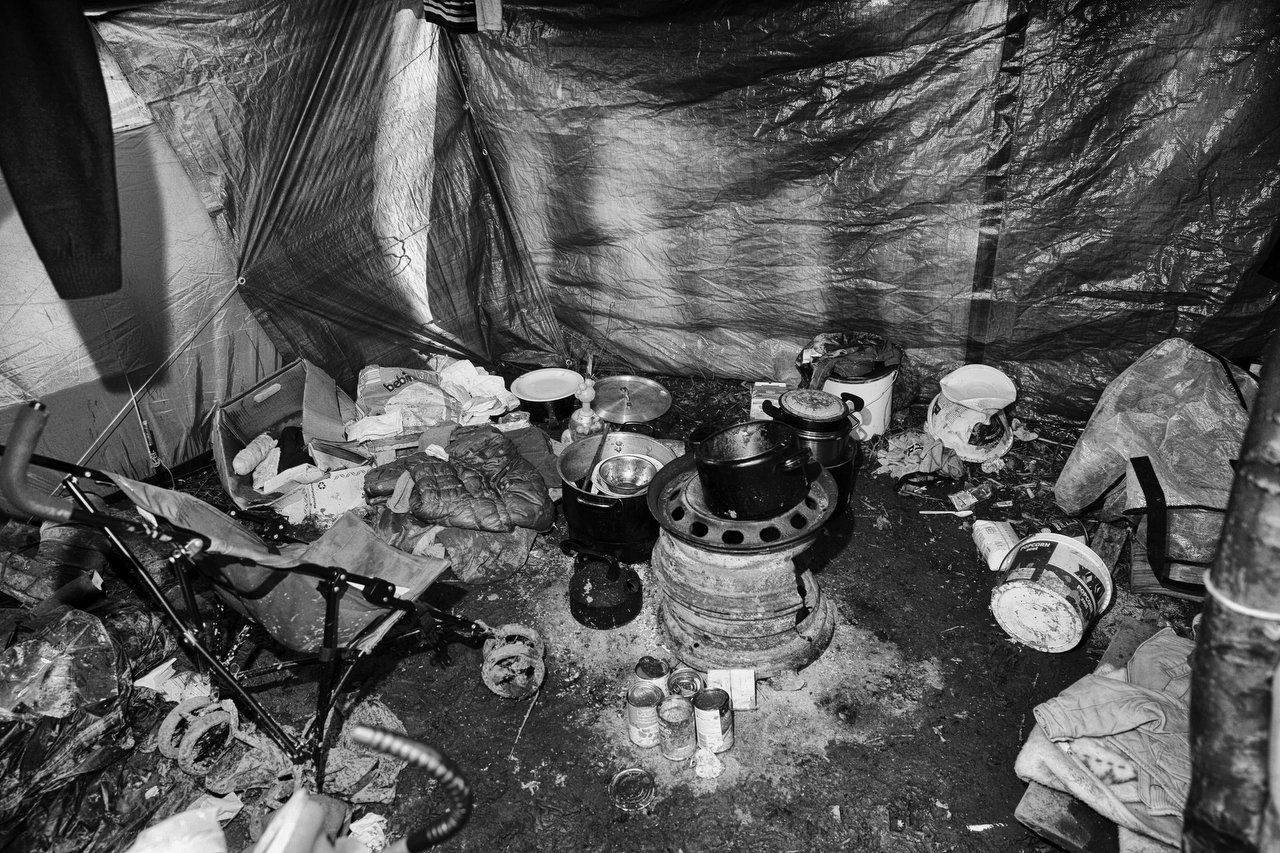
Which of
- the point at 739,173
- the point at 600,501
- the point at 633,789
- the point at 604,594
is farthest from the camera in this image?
the point at 739,173

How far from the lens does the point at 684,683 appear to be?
4.37m

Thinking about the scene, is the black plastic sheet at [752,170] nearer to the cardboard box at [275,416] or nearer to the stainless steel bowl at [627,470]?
the cardboard box at [275,416]

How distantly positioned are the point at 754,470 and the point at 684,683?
4.13ft

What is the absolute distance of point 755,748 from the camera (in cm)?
418

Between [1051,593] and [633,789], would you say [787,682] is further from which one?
[1051,593]

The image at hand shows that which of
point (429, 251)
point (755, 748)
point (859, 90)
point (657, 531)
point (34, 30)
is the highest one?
point (34, 30)

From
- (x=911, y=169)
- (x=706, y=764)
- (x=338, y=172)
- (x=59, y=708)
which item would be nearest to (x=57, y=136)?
(x=338, y=172)

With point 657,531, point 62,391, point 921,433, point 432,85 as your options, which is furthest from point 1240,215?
point 62,391

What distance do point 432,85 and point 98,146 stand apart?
8.48 ft

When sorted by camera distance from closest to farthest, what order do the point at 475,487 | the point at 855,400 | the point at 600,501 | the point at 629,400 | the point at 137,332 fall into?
the point at 600,501, the point at 475,487, the point at 137,332, the point at 855,400, the point at 629,400

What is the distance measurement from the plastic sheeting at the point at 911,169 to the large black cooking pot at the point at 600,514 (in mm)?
2209

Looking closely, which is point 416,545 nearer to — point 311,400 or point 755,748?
point 311,400

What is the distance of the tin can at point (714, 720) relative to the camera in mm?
4012

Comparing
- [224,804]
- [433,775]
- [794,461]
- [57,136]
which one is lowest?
[224,804]
